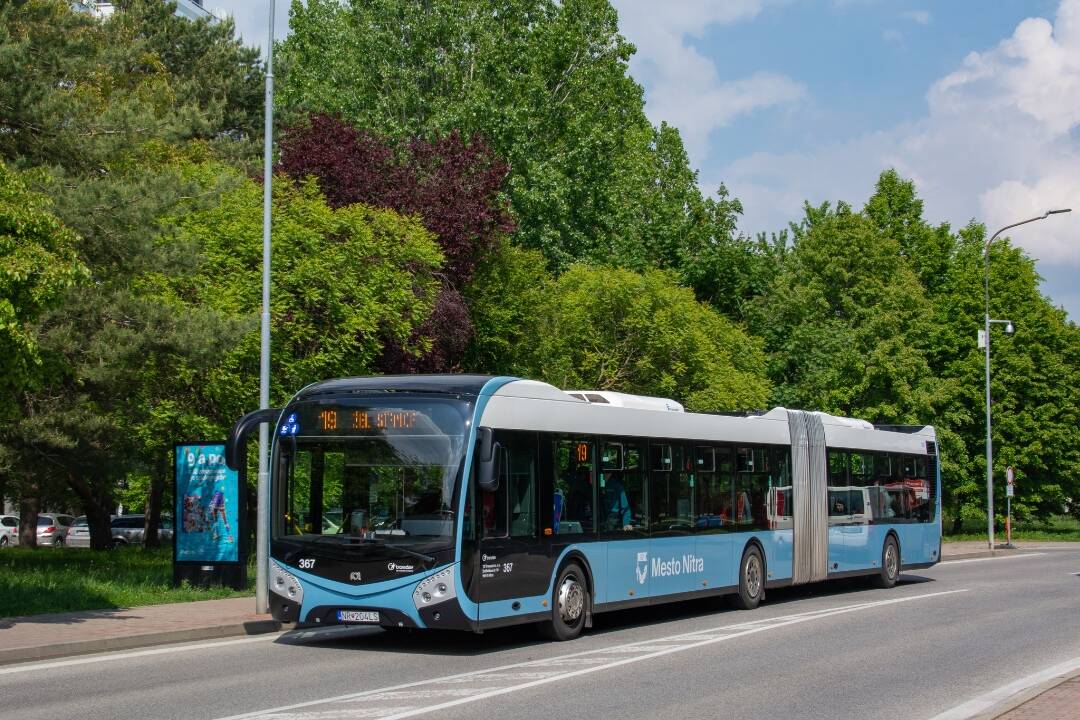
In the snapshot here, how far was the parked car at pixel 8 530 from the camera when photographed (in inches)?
2095

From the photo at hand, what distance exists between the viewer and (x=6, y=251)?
16.3m

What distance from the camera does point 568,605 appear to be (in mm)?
16609

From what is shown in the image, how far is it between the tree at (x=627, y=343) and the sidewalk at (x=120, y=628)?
2362 centimetres

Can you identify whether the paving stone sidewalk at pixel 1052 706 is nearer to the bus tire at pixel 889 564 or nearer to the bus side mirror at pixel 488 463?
the bus side mirror at pixel 488 463

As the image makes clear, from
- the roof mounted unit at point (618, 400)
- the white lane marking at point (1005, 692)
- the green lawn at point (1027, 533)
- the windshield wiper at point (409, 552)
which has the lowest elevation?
the green lawn at point (1027, 533)

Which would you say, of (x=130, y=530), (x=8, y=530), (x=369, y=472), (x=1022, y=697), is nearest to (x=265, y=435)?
(x=369, y=472)

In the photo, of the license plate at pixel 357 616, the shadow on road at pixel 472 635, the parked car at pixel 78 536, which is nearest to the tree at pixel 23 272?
the shadow on road at pixel 472 635

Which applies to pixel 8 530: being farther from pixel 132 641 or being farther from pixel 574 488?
pixel 574 488

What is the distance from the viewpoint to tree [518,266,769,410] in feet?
137

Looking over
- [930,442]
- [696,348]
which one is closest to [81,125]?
[930,442]

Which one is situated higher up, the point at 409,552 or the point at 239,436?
the point at 239,436

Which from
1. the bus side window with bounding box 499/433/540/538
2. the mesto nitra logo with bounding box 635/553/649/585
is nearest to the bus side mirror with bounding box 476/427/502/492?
the bus side window with bounding box 499/433/540/538

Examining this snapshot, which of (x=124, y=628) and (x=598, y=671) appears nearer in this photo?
(x=598, y=671)

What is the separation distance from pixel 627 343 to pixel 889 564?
16398 mm
